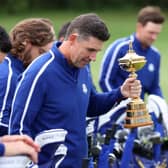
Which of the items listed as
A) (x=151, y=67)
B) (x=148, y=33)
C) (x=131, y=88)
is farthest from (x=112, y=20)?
(x=131, y=88)

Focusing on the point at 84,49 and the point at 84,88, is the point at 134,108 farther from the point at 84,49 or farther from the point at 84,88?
the point at 84,49

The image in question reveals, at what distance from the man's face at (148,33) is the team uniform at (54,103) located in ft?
10.4

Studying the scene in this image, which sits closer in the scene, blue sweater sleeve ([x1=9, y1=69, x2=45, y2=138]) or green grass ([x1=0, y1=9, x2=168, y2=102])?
blue sweater sleeve ([x1=9, y1=69, x2=45, y2=138])

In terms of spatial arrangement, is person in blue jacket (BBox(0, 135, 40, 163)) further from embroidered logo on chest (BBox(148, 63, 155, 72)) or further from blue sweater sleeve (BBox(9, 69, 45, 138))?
embroidered logo on chest (BBox(148, 63, 155, 72))

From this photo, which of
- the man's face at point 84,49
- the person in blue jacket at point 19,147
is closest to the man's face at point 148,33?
the man's face at point 84,49

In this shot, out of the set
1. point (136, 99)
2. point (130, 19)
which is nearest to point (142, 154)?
point (136, 99)

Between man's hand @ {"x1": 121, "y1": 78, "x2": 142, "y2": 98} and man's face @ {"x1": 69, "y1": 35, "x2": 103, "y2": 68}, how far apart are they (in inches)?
19.1

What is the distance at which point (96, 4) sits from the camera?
38594 mm

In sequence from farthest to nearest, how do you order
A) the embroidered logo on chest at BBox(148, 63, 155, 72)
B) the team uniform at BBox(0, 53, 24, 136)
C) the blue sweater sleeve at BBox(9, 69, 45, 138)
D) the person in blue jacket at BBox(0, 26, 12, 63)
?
1. the embroidered logo on chest at BBox(148, 63, 155, 72)
2. the team uniform at BBox(0, 53, 24, 136)
3. the blue sweater sleeve at BBox(9, 69, 45, 138)
4. the person in blue jacket at BBox(0, 26, 12, 63)

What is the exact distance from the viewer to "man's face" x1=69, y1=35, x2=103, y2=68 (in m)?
5.40

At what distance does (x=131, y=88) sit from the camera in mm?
5863

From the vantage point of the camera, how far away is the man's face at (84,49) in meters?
5.40

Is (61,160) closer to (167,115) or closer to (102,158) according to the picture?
(102,158)

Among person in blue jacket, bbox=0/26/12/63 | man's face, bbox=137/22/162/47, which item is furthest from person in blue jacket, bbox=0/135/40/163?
man's face, bbox=137/22/162/47
